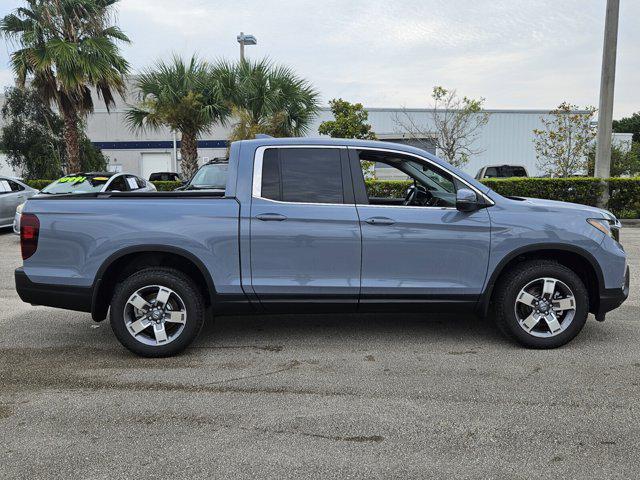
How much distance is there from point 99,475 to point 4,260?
324 inches

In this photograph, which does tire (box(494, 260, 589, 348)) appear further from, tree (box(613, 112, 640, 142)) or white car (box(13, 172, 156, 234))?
tree (box(613, 112, 640, 142))

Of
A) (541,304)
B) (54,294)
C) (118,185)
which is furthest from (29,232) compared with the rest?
(118,185)

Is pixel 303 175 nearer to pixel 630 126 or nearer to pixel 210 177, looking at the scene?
pixel 210 177

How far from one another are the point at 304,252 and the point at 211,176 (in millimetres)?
6696

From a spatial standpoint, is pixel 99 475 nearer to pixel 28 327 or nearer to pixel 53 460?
pixel 53 460

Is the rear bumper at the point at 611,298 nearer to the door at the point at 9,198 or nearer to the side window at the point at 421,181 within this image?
the side window at the point at 421,181

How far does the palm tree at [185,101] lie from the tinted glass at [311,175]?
14.7 meters

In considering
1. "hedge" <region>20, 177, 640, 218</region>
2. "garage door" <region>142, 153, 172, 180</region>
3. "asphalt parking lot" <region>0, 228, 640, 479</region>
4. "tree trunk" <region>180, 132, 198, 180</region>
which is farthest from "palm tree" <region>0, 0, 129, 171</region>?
"garage door" <region>142, 153, 172, 180</region>

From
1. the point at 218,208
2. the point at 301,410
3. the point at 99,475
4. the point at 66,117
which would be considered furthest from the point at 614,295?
the point at 66,117

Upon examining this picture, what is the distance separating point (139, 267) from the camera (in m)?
4.69

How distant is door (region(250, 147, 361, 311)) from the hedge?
408 inches

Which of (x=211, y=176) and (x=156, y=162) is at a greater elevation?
(x=156, y=162)

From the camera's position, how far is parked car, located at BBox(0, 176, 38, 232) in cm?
1334

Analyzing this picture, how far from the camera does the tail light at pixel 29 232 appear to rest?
445 cm
